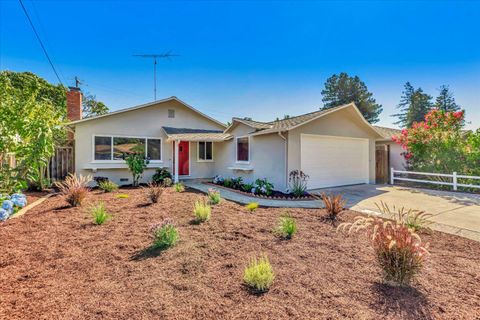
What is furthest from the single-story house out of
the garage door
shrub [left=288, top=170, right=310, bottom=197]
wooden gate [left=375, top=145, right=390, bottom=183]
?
wooden gate [left=375, top=145, right=390, bottom=183]

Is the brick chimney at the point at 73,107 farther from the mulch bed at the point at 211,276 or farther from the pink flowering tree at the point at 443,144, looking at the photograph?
the pink flowering tree at the point at 443,144

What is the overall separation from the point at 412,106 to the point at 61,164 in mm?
51248

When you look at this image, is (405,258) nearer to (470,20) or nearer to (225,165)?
(225,165)

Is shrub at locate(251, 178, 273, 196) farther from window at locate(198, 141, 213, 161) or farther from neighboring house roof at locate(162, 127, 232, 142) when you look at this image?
window at locate(198, 141, 213, 161)

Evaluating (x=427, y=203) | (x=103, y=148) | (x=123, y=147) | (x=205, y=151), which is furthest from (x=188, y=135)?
(x=427, y=203)

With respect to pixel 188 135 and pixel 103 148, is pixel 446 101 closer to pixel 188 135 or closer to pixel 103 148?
pixel 188 135

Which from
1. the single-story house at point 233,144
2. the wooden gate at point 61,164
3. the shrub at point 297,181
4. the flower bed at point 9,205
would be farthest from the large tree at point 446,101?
the flower bed at point 9,205

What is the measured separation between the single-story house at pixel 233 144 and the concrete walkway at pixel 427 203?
166 cm

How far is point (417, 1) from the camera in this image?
9.30 meters

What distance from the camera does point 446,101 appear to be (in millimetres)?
40875

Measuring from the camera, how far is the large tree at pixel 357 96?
122 ft

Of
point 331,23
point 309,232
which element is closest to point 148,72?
point 331,23

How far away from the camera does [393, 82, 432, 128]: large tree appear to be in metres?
40.7

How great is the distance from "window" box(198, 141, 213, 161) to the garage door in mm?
6385
